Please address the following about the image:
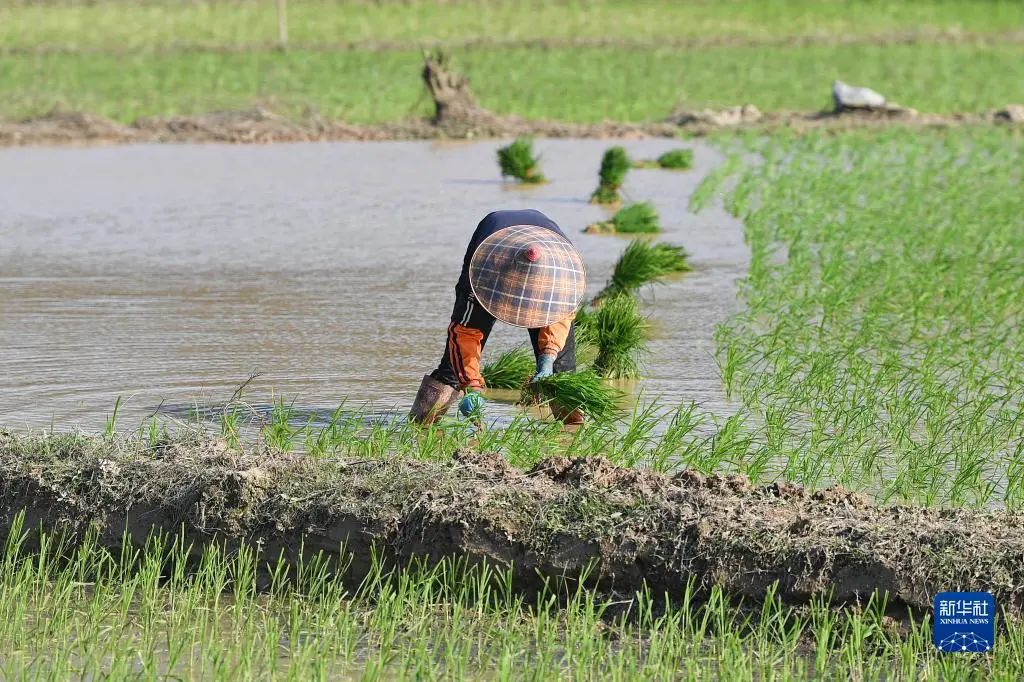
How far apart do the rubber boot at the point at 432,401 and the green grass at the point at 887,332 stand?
1122 millimetres

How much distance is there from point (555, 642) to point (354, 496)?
2.71 feet

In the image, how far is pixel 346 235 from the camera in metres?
11.3

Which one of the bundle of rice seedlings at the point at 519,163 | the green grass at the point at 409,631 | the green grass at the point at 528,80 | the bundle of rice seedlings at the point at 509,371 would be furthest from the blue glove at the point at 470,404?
the green grass at the point at 528,80

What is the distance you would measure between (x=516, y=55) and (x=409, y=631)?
2562 centimetres

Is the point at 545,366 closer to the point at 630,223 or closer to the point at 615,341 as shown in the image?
the point at 615,341

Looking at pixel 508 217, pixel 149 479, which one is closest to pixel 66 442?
pixel 149 479

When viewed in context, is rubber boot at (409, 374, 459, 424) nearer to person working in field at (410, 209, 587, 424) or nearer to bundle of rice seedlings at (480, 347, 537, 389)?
person working in field at (410, 209, 587, 424)

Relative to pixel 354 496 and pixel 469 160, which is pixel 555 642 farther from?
pixel 469 160

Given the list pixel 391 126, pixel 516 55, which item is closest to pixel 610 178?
pixel 391 126

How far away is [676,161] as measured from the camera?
1565 centimetres

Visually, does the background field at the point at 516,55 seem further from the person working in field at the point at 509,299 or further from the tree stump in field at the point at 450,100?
the person working in field at the point at 509,299

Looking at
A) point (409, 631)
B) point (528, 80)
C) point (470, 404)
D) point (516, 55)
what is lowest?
point (528, 80)

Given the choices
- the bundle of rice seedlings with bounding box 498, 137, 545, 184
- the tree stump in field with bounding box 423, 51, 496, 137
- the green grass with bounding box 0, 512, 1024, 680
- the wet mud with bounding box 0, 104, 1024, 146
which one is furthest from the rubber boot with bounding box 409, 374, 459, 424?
the tree stump in field with bounding box 423, 51, 496, 137

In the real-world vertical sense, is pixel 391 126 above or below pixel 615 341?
below
